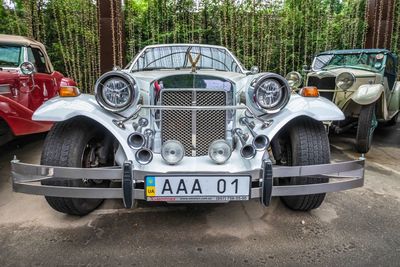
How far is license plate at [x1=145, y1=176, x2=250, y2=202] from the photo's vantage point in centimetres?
194

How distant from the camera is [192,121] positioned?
2322 mm

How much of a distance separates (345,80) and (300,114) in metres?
3.11

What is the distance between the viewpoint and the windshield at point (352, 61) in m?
5.56

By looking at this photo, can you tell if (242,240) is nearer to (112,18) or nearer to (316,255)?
(316,255)

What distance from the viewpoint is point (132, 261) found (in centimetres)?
195

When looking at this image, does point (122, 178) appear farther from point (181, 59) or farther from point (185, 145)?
point (181, 59)

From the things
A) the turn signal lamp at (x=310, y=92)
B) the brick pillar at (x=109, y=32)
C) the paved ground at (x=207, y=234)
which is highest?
the brick pillar at (x=109, y=32)

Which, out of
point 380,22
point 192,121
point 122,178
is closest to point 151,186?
point 122,178

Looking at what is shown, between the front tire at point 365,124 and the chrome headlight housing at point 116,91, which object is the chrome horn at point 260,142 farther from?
the front tire at point 365,124

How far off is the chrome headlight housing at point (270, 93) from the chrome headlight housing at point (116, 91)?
937mm

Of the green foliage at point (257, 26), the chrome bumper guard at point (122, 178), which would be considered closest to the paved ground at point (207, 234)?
the chrome bumper guard at point (122, 178)

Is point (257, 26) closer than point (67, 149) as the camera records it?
No

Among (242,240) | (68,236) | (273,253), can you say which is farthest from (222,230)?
(68,236)

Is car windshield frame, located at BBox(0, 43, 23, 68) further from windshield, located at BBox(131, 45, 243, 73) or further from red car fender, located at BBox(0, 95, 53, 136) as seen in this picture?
windshield, located at BBox(131, 45, 243, 73)
